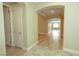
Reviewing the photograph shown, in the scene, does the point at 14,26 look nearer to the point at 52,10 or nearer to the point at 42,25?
the point at 52,10

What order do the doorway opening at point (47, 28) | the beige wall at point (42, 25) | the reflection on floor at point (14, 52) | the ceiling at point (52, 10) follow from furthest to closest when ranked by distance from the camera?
the beige wall at point (42, 25) < the doorway opening at point (47, 28) < the ceiling at point (52, 10) < the reflection on floor at point (14, 52)

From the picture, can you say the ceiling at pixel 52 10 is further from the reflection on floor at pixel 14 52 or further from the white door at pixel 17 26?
the reflection on floor at pixel 14 52

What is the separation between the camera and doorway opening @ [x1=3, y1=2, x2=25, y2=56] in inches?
155

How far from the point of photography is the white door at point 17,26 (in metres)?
3.96

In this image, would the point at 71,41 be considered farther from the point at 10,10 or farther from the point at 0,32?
the point at 10,10

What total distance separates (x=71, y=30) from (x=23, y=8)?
84.5 inches

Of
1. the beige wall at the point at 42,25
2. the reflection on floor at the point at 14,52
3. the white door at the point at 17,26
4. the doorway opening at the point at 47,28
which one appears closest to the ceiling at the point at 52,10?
the doorway opening at the point at 47,28

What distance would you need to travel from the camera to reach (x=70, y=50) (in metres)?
3.65

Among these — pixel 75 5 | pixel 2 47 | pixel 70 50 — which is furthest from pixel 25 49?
pixel 75 5

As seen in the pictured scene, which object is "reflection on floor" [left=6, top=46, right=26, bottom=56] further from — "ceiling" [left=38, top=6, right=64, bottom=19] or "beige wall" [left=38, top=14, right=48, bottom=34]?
"beige wall" [left=38, top=14, right=48, bottom=34]

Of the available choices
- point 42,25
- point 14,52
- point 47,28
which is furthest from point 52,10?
point 47,28

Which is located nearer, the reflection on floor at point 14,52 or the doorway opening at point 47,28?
the reflection on floor at point 14,52

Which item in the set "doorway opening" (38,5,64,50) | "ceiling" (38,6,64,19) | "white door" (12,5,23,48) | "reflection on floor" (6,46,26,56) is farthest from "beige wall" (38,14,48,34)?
"reflection on floor" (6,46,26,56)

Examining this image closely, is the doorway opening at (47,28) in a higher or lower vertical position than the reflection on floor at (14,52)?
higher
